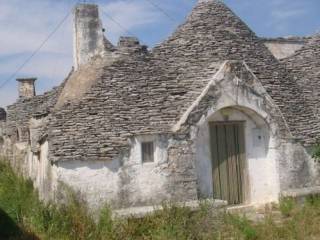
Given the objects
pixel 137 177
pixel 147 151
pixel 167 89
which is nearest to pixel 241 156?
pixel 167 89

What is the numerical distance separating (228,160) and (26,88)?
1198cm

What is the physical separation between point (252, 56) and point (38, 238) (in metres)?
6.90

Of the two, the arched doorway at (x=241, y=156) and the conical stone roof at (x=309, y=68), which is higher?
the conical stone roof at (x=309, y=68)

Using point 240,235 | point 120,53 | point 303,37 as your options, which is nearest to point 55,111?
point 120,53

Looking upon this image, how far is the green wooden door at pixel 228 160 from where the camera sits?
1139 centimetres

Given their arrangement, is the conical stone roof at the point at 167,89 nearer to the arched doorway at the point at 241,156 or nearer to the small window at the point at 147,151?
the small window at the point at 147,151

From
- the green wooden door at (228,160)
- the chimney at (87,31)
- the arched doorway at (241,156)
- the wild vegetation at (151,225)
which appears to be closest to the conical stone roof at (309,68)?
the arched doorway at (241,156)

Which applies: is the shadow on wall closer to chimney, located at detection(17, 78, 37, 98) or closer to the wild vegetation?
the wild vegetation

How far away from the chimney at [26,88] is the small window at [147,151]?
11.5 m

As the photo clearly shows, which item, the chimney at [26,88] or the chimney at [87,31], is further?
the chimney at [26,88]

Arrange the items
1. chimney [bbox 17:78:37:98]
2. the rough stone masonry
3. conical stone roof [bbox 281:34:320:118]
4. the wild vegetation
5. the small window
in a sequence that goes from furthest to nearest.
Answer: chimney [bbox 17:78:37:98] → conical stone roof [bbox 281:34:320:118] → the small window → the rough stone masonry → the wild vegetation

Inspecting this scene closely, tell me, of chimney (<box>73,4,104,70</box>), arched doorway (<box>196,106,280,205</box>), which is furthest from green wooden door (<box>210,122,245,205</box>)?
chimney (<box>73,4,104,70</box>)

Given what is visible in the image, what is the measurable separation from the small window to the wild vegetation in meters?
1.52

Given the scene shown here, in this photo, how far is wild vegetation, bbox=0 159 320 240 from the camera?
335 inches
